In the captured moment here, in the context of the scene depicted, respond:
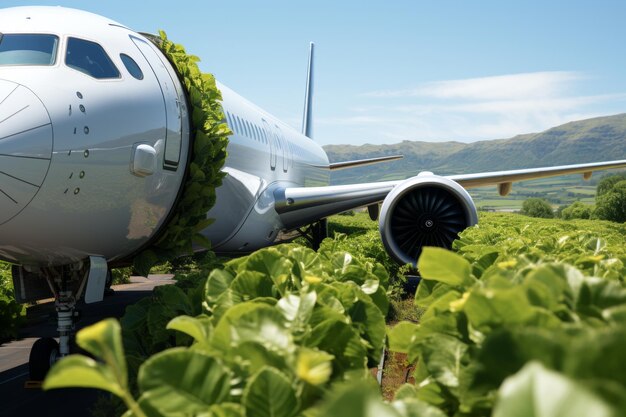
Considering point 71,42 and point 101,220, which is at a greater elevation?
point 71,42

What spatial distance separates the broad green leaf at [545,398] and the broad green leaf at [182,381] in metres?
0.51

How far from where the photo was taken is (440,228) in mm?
9430

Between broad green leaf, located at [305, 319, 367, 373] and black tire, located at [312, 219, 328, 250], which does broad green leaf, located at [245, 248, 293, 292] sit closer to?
broad green leaf, located at [305, 319, 367, 373]

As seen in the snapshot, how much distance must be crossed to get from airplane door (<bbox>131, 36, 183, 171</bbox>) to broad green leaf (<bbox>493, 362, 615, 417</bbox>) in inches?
235

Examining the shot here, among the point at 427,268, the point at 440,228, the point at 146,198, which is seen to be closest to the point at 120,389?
the point at 427,268

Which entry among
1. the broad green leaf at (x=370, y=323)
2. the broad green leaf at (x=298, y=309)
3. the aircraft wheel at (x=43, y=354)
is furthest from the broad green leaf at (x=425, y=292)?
the aircraft wheel at (x=43, y=354)

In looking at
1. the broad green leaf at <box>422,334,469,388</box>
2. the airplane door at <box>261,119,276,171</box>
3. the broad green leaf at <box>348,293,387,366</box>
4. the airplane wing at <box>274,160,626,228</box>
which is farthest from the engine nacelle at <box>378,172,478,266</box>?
the broad green leaf at <box>422,334,469,388</box>

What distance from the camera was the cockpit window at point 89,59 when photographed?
572 cm

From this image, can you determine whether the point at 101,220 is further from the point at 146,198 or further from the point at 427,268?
the point at 427,268

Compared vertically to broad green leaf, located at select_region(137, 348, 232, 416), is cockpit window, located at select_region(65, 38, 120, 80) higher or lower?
higher

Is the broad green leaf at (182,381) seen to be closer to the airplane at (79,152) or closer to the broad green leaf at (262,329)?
the broad green leaf at (262,329)

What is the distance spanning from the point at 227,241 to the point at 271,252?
302 inches

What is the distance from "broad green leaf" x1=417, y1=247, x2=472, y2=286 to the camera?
4.86 ft

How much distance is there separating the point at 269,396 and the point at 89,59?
18.1 feet
